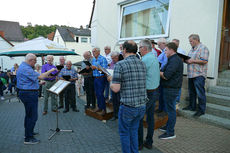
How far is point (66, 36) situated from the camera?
36.2m

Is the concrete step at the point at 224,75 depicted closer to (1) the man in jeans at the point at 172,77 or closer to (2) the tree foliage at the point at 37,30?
(1) the man in jeans at the point at 172,77

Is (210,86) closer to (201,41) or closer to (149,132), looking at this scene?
(201,41)

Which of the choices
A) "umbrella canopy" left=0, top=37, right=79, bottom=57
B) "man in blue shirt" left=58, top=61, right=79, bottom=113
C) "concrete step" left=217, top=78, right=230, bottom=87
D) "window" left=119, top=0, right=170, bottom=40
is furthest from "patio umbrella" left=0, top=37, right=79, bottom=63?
"concrete step" left=217, top=78, right=230, bottom=87

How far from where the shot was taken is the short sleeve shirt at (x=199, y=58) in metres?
4.37

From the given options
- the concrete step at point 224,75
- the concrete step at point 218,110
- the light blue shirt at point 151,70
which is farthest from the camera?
the concrete step at point 224,75

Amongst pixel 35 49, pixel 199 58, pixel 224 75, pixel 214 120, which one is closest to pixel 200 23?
pixel 199 58

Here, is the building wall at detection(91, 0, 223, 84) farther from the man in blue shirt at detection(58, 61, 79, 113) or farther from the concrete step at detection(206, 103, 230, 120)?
the man in blue shirt at detection(58, 61, 79, 113)

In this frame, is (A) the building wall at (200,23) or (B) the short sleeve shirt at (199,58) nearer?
(B) the short sleeve shirt at (199,58)

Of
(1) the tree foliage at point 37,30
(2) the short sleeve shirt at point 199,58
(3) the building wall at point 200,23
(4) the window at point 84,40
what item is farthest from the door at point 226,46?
(1) the tree foliage at point 37,30

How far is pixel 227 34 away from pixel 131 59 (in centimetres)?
482

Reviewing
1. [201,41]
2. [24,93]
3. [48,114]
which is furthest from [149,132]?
[48,114]

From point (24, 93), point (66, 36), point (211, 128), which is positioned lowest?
point (211, 128)

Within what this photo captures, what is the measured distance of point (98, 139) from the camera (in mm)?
3934

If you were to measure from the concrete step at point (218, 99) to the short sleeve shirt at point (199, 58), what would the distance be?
2.48 ft
